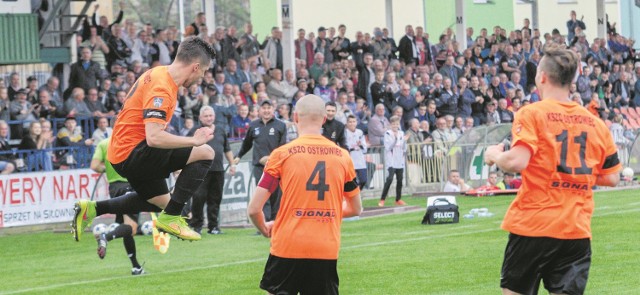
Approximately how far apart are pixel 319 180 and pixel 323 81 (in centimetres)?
2164

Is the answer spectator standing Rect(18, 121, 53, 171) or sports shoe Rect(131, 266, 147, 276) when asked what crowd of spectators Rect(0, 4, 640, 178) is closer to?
spectator standing Rect(18, 121, 53, 171)

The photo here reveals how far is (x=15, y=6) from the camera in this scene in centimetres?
2798

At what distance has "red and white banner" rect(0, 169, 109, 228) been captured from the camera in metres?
23.0

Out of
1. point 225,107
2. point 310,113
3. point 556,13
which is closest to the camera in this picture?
point 310,113

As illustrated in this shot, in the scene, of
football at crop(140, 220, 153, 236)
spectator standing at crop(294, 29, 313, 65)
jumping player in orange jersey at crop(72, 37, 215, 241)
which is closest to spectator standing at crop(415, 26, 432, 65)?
spectator standing at crop(294, 29, 313, 65)

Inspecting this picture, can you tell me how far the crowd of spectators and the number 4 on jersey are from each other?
49.7 feet

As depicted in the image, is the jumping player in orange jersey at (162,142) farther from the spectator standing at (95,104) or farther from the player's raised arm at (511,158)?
the spectator standing at (95,104)

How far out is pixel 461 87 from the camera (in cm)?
3453

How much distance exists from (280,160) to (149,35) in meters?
20.2

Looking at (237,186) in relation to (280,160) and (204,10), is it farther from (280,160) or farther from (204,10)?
(280,160)

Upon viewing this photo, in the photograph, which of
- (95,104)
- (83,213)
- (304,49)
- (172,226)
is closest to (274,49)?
(304,49)

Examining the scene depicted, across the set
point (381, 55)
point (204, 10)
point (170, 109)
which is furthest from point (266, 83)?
point (170, 109)

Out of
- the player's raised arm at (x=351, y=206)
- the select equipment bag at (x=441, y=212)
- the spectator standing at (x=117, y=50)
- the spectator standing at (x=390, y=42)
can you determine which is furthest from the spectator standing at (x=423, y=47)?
the player's raised arm at (x=351, y=206)

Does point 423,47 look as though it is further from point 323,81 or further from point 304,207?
point 304,207
